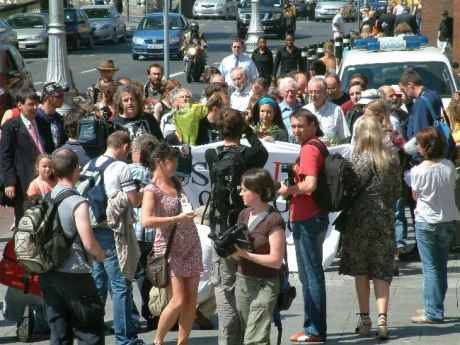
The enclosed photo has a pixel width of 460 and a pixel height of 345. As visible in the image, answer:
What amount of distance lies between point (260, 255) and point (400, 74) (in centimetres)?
862

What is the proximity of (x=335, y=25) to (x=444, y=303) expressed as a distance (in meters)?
25.7

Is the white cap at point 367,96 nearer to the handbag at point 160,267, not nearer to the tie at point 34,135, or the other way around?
the tie at point 34,135

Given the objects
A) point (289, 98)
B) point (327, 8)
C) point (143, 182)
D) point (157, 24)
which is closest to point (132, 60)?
point (157, 24)

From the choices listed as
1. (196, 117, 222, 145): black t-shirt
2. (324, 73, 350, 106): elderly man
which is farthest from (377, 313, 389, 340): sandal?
(324, 73, 350, 106): elderly man

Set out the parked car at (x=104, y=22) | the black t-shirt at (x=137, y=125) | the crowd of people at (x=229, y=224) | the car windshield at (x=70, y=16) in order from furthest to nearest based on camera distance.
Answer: the parked car at (x=104, y=22)
the car windshield at (x=70, y=16)
the black t-shirt at (x=137, y=125)
the crowd of people at (x=229, y=224)

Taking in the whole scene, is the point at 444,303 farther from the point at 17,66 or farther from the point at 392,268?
the point at 17,66

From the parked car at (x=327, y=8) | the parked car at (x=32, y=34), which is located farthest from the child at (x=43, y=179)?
the parked car at (x=327, y=8)

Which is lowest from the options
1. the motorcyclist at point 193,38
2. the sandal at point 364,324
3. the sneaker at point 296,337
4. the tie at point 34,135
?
the motorcyclist at point 193,38

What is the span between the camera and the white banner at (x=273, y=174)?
Result: 11.8 metres

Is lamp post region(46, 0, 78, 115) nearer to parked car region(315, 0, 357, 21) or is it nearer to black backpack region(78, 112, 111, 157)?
black backpack region(78, 112, 111, 157)

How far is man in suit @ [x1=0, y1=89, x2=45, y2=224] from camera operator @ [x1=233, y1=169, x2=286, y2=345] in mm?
4204

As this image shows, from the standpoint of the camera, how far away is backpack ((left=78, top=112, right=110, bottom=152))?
35.4 feet

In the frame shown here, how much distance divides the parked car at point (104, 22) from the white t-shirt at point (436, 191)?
42.7m

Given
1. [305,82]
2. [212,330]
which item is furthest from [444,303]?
[305,82]
